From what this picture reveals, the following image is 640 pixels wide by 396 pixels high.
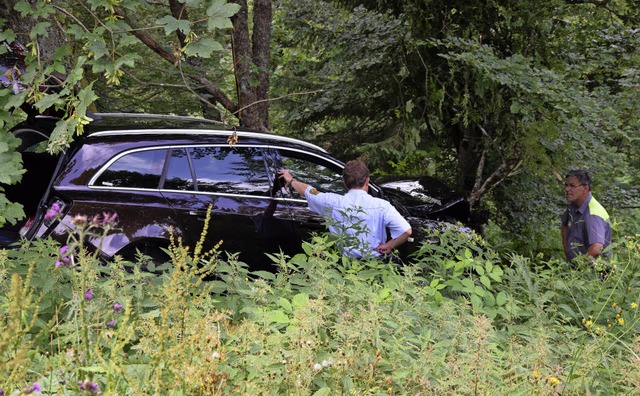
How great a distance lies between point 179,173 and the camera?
5074 mm

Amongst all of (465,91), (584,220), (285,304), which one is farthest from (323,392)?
(465,91)

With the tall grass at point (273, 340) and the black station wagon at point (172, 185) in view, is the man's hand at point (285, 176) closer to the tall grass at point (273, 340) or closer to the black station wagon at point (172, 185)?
the black station wagon at point (172, 185)

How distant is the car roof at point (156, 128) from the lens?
4.82 metres

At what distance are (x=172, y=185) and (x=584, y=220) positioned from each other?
382 cm

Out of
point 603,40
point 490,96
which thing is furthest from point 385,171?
point 603,40

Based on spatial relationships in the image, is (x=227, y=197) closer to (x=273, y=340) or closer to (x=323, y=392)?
(x=273, y=340)

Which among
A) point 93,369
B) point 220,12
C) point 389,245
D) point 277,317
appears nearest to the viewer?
point 93,369

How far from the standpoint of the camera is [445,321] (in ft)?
9.93

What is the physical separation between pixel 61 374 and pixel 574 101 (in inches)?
250

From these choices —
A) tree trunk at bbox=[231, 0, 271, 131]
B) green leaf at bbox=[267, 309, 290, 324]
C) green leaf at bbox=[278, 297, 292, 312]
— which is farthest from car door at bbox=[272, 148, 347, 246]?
green leaf at bbox=[267, 309, 290, 324]

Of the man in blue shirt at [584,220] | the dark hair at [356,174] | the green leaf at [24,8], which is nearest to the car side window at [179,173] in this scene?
the dark hair at [356,174]

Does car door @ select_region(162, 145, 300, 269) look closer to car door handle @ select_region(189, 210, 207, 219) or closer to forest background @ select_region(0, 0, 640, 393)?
car door handle @ select_region(189, 210, 207, 219)

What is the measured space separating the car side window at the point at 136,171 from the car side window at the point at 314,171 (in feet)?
4.08

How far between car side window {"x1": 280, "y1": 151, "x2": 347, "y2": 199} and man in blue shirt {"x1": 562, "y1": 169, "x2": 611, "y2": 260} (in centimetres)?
227
